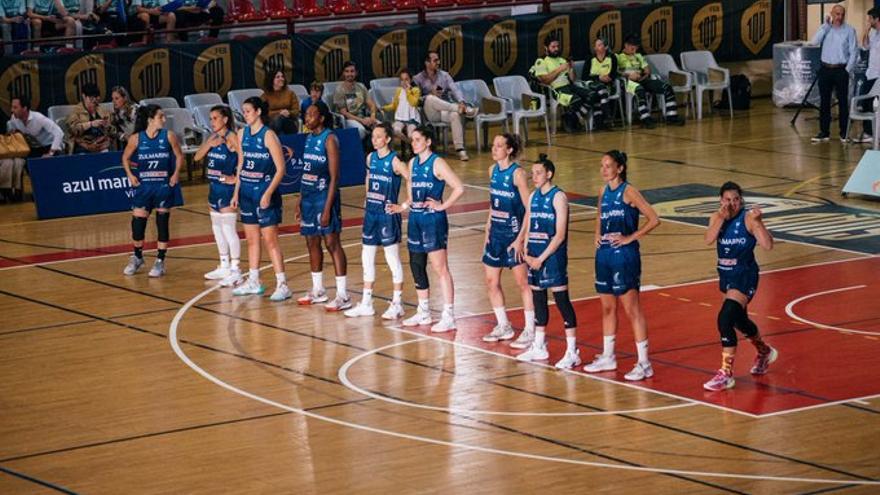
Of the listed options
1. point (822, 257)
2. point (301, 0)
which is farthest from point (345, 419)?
point (301, 0)

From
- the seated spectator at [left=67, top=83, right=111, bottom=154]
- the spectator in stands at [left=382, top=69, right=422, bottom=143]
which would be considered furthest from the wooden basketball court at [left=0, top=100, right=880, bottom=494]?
the spectator in stands at [left=382, top=69, right=422, bottom=143]

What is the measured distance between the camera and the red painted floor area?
1229 cm

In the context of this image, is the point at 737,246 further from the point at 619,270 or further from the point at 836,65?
the point at 836,65

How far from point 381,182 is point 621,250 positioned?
10.2 feet

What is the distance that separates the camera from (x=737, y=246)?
40.5 ft

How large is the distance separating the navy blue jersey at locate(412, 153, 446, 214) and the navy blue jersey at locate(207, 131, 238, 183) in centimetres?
296

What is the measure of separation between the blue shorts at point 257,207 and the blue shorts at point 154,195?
158 centimetres

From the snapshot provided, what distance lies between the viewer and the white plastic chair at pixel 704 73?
29.1 metres

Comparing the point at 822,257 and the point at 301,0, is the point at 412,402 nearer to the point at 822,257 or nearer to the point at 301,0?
the point at 822,257

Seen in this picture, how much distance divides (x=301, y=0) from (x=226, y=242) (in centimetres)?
1301

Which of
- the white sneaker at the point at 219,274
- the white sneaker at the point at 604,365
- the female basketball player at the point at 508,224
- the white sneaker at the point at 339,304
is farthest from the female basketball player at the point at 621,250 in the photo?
the white sneaker at the point at 219,274

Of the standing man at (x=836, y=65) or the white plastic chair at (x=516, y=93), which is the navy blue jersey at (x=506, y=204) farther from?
the standing man at (x=836, y=65)

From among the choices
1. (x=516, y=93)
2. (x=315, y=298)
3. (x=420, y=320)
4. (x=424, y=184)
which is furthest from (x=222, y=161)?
(x=516, y=93)

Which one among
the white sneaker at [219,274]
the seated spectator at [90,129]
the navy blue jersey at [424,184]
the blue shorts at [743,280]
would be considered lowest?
the white sneaker at [219,274]
